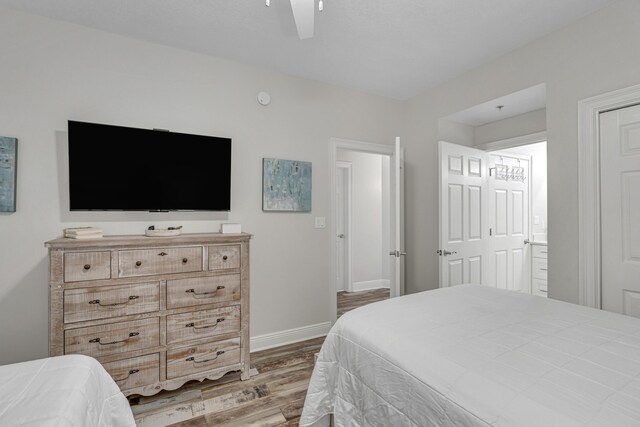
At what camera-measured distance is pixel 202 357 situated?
2.25 m

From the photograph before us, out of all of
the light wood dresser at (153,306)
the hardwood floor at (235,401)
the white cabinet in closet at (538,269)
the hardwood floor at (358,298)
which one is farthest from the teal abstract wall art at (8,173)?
the white cabinet in closet at (538,269)

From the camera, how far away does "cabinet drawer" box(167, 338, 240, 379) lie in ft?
7.07

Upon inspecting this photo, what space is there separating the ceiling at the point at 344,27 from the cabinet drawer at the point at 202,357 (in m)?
2.41

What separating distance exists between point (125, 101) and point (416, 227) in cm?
320

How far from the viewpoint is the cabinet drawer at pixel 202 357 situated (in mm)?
2156

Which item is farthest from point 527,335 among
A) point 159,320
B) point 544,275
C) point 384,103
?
point 544,275

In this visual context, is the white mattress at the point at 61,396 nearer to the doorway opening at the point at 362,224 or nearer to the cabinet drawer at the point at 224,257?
the cabinet drawer at the point at 224,257

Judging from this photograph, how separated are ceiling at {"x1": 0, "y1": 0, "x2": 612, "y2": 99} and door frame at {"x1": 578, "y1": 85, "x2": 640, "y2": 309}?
73 centimetres

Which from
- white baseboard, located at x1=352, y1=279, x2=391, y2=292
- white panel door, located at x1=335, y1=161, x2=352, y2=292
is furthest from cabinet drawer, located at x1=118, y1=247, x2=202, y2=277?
white baseboard, located at x1=352, y1=279, x2=391, y2=292

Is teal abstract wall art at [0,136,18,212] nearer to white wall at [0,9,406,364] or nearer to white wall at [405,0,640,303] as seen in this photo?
white wall at [0,9,406,364]

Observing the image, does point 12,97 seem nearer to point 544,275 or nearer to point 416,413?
point 416,413

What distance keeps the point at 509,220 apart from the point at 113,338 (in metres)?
4.20

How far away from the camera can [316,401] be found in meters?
1.61

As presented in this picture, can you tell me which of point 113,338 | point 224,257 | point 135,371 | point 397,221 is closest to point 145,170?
point 224,257
